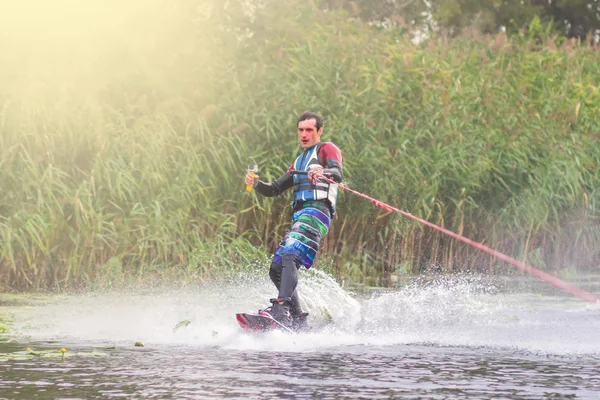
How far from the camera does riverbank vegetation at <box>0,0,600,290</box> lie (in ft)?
40.6

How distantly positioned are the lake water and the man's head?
4.54 ft

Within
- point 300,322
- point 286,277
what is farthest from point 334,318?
point 286,277

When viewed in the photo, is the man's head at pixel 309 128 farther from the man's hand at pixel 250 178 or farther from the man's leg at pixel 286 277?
the man's leg at pixel 286 277

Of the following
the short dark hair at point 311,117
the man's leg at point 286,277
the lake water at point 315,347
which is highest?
the short dark hair at point 311,117

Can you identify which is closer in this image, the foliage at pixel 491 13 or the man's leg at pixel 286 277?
the man's leg at pixel 286 277

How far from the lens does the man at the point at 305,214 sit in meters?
9.09

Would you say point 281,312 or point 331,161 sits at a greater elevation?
point 331,161

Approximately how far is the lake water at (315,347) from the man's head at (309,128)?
1.38 metres

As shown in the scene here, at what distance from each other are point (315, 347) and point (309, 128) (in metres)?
1.72

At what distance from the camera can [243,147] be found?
13.7 metres

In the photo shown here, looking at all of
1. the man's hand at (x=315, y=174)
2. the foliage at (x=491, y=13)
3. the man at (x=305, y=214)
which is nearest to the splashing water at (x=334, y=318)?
the man at (x=305, y=214)

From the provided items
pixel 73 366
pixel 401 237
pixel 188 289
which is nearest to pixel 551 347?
→ pixel 73 366

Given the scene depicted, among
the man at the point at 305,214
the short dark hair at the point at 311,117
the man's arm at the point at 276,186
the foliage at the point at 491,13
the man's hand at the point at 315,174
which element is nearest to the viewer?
the man's hand at the point at 315,174

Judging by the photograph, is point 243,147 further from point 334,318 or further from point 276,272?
point 276,272
